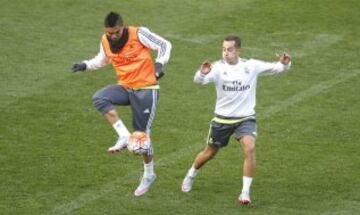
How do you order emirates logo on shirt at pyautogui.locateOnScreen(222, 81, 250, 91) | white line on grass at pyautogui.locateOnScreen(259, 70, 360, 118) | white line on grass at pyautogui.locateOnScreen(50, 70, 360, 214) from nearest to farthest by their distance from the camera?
emirates logo on shirt at pyautogui.locateOnScreen(222, 81, 250, 91), white line on grass at pyautogui.locateOnScreen(50, 70, 360, 214), white line on grass at pyautogui.locateOnScreen(259, 70, 360, 118)

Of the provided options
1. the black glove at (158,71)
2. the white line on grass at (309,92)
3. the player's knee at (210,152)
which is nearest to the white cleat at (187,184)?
the player's knee at (210,152)

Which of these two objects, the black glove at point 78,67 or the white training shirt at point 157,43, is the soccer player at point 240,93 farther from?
the black glove at point 78,67

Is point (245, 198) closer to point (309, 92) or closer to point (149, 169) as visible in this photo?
point (149, 169)

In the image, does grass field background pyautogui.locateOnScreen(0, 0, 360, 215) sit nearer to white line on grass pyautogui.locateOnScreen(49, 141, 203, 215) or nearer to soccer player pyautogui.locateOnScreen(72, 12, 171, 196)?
white line on grass pyautogui.locateOnScreen(49, 141, 203, 215)

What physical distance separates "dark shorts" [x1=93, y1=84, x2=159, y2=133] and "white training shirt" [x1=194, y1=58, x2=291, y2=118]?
0.79 m

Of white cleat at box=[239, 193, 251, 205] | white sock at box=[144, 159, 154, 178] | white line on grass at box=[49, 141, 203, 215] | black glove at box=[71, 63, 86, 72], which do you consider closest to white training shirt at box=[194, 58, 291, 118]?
white cleat at box=[239, 193, 251, 205]

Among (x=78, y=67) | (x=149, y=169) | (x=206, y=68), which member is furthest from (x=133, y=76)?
(x=149, y=169)

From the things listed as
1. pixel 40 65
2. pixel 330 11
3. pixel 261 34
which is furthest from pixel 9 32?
pixel 330 11

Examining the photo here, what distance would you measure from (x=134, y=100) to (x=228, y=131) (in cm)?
127

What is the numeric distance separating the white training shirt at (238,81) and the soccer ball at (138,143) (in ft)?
3.42

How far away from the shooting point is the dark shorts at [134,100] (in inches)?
507

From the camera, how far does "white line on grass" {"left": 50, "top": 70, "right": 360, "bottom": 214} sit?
1281 centimetres

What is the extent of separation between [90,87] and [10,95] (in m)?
1.44

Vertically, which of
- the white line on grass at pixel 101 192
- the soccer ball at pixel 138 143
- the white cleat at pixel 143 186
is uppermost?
the soccer ball at pixel 138 143
